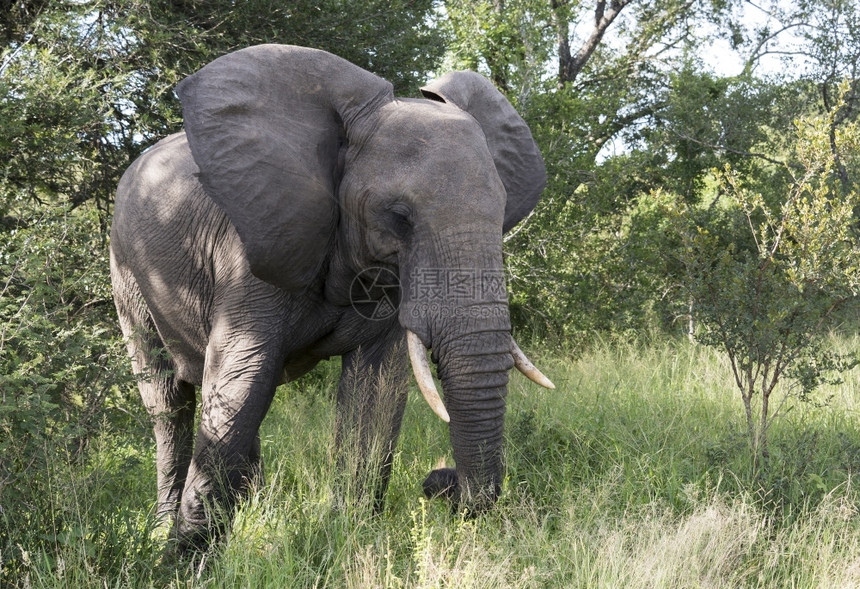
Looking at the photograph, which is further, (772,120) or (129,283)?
(772,120)

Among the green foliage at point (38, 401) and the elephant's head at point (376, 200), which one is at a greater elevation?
the elephant's head at point (376, 200)

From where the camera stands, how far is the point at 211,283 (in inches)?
154

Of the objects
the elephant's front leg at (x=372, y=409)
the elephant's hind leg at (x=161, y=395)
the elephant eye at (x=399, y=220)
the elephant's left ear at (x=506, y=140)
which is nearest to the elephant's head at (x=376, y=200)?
the elephant eye at (x=399, y=220)

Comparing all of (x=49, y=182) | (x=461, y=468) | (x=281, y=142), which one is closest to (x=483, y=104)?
(x=281, y=142)

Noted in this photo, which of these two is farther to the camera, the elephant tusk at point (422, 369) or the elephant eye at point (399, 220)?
the elephant eye at point (399, 220)

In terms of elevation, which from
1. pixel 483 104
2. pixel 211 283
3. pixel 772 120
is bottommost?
pixel 211 283

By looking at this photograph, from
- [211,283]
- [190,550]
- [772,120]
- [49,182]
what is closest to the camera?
[190,550]

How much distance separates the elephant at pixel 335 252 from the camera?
3246 mm

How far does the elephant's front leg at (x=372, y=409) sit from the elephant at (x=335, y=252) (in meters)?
0.01

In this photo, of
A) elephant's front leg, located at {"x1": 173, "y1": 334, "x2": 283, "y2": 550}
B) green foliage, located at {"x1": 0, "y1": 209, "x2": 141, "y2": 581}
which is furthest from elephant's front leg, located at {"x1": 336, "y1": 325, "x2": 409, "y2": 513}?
green foliage, located at {"x1": 0, "y1": 209, "x2": 141, "y2": 581}

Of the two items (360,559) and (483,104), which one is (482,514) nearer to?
(360,559)

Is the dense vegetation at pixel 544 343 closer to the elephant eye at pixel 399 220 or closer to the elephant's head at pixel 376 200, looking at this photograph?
the elephant's head at pixel 376 200

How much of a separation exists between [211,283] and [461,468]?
144 cm

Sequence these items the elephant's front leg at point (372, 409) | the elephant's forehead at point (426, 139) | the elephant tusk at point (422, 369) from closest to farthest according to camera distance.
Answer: the elephant tusk at point (422, 369) < the elephant's forehead at point (426, 139) < the elephant's front leg at point (372, 409)
